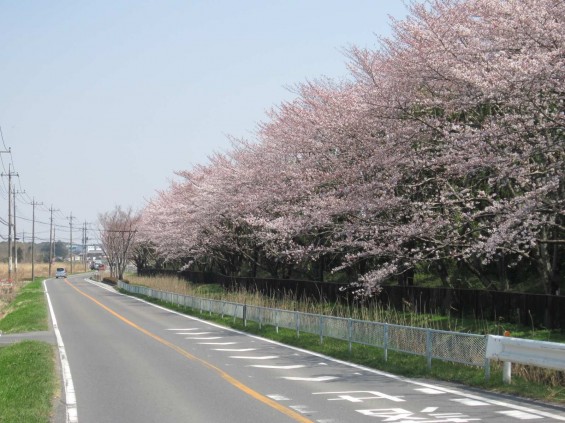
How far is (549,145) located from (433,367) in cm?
544

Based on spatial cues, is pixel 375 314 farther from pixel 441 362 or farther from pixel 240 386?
pixel 240 386

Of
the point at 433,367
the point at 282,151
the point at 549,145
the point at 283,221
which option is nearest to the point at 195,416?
the point at 433,367

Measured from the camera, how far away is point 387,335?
1789cm

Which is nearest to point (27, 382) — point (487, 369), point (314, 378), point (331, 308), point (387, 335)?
point (314, 378)

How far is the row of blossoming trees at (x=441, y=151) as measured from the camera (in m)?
18.0

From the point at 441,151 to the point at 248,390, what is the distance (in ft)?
32.5

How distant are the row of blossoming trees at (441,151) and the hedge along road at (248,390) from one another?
4.84 meters

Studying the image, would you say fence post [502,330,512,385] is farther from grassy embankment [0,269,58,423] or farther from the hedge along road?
grassy embankment [0,269,58,423]

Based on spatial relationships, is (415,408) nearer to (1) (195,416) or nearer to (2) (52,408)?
(1) (195,416)

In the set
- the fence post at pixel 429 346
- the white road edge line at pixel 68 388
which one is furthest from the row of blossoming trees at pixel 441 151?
the white road edge line at pixel 68 388

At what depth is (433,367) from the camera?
16.1 m

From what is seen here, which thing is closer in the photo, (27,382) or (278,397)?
(278,397)

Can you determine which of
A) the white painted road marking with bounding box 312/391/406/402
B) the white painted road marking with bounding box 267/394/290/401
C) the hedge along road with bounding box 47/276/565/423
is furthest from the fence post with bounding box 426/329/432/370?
the white painted road marking with bounding box 267/394/290/401

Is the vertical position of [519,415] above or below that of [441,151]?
below
